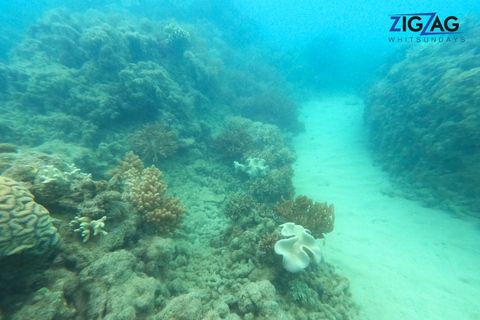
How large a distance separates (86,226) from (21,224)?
70 cm

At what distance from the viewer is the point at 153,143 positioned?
19.9 feet

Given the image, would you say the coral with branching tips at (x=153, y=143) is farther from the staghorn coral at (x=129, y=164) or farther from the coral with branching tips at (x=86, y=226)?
the coral with branching tips at (x=86, y=226)

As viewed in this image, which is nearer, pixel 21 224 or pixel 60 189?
pixel 21 224

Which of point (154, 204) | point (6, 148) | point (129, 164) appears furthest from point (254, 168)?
point (6, 148)

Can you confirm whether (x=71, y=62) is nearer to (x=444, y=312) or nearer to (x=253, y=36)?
(x=444, y=312)

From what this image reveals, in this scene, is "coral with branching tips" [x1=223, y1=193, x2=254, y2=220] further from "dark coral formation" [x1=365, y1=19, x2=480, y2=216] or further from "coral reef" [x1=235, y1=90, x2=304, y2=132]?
"coral reef" [x1=235, y1=90, x2=304, y2=132]

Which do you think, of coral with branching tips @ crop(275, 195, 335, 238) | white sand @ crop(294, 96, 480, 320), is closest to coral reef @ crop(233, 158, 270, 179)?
coral with branching tips @ crop(275, 195, 335, 238)

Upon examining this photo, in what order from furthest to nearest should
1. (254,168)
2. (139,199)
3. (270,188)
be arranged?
(254,168)
(270,188)
(139,199)

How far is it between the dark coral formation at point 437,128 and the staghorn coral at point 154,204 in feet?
26.7

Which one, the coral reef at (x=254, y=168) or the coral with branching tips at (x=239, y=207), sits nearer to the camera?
the coral with branching tips at (x=239, y=207)

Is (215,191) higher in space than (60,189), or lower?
lower

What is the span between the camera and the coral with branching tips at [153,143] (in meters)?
6.08

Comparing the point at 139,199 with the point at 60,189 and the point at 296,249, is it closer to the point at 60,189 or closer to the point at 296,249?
the point at 60,189

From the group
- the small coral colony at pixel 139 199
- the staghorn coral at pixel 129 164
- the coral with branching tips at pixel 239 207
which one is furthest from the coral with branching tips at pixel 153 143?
the coral with branching tips at pixel 239 207
